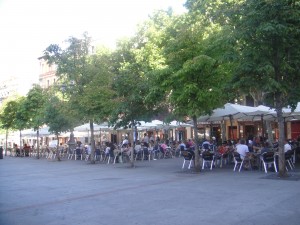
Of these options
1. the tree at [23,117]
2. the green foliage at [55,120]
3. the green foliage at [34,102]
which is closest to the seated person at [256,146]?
the green foliage at [55,120]

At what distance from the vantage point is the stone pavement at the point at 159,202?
25.4 ft

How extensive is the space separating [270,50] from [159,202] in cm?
714

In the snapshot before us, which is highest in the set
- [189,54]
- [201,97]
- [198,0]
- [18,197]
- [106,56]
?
[198,0]

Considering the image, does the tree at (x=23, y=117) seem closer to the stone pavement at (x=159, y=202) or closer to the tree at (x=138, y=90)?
the tree at (x=138, y=90)

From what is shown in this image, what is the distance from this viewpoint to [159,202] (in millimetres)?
9547

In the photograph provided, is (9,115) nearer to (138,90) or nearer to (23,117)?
(23,117)

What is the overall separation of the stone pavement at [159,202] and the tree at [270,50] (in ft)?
9.86

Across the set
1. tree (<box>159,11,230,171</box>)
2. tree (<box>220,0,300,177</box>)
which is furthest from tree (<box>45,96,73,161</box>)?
tree (<box>220,0,300,177</box>)

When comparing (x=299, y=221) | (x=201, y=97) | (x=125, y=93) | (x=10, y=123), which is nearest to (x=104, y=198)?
(x=299, y=221)

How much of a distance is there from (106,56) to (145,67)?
5470mm

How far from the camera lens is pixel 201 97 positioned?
1527cm

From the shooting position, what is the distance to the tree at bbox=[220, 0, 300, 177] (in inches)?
487

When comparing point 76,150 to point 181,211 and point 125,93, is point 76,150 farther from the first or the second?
point 181,211

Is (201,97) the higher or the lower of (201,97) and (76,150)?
the higher
